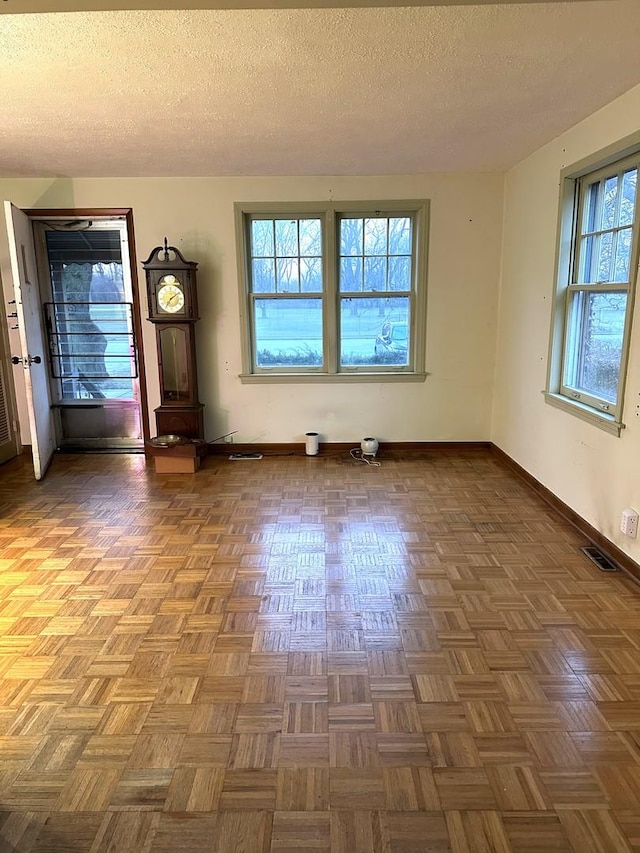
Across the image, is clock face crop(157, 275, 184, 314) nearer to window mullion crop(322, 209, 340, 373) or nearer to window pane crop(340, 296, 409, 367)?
window mullion crop(322, 209, 340, 373)

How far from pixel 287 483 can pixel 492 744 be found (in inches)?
104

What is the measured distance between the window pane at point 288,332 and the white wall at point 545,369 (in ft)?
5.19

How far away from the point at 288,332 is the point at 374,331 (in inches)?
29.7

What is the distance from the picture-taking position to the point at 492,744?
5.46 feet

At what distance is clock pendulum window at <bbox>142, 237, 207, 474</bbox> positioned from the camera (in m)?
4.38

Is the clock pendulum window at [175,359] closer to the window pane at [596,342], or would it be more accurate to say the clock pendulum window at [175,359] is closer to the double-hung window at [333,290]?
the double-hung window at [333,290]

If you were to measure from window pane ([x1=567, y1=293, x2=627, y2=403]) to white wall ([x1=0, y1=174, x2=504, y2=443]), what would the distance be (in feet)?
4.40

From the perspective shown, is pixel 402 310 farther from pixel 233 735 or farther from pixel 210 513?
pixel 233 735

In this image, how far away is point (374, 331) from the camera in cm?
482

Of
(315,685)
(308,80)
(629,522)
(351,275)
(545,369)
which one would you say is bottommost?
(315,685)

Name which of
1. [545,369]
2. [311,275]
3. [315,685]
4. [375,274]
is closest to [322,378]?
[311,275]

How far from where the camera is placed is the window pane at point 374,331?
4762 mm

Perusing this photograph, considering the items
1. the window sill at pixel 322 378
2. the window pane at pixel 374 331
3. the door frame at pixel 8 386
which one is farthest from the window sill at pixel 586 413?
the door frame at pixel 8 386

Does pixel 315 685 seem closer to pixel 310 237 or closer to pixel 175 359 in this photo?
pixel 175 359
